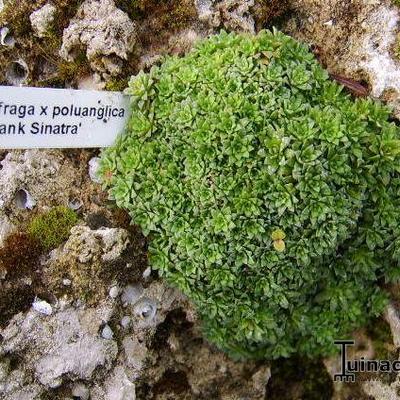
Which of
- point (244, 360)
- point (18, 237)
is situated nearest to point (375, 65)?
point (244, 360)

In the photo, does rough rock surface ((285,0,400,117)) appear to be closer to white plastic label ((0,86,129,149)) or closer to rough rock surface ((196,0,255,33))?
rough rock surface ((196,0,255,33))

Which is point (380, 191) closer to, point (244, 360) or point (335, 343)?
point (335, 343)

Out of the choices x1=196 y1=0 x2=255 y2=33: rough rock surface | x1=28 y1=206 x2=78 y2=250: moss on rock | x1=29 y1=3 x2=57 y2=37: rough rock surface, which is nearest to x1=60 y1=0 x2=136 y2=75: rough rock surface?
x1=29 y1=3 x2=57 y2=37: rough rock surface

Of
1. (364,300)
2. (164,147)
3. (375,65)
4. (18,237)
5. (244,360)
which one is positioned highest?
(375,65)

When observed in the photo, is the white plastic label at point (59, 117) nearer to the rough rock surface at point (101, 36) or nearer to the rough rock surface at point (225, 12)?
the rough rock surface at point (101, 36)

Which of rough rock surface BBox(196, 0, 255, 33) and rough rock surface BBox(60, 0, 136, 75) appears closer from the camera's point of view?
rough rock surface BBox(60, 0, 136, 75)

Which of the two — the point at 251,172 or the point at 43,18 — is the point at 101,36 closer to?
the point at 43,18
